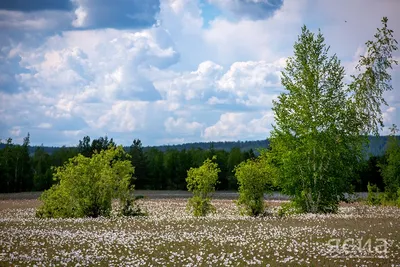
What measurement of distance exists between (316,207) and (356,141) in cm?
623

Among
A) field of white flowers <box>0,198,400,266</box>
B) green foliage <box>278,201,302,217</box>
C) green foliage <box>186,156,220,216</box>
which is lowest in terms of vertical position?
field of white flowers <box>0,198,400,266</box>

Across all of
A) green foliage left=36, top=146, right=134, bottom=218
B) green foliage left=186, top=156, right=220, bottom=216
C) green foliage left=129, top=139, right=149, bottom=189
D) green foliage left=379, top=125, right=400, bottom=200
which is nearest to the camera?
green foliage left=36, top=146, right=134, bottom=218

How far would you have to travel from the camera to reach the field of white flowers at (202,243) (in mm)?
17734

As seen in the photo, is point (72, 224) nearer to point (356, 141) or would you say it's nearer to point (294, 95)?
point (294, 95)

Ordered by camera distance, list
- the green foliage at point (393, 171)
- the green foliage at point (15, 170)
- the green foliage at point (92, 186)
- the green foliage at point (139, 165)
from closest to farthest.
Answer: the green foliage at point (92, 186) → the green foliage at point (393, 171) → the green foliage at point (15, 170) → the green foliage at point (139, 165)

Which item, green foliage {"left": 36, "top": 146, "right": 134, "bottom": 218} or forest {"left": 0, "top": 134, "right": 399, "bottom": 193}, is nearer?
green foliage {"left": 36, "top": 146, "right": 134, "bottom": 218}

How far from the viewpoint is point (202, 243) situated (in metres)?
21.6

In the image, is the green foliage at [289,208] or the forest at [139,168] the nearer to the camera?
the green foliage at [289,208]

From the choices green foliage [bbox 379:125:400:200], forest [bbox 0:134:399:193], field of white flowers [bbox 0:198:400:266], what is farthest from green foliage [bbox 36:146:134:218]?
forest [bbox 0:134:399:193]

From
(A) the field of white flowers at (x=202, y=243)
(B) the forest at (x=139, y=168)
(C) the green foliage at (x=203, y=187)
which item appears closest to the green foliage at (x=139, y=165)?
(B) the forest at (x=139, y=168)

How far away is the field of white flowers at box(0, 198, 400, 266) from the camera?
17.7m

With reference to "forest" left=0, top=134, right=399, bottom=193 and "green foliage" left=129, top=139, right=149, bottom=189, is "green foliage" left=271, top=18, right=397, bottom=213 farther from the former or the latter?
"green foliage" left=129, top=139, right=149, bottom=189

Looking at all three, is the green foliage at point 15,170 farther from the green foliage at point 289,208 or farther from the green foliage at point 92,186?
the green foliage at point 289,208

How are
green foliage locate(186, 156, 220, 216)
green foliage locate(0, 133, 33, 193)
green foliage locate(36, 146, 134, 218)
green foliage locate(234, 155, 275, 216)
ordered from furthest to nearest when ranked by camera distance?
green foliage locate(0, 133, 33, 193) → green foliage locate(186, 156, 220, 216) → green foliage locate(234, 155, 275, 216) → green foliage locate(36, 146, 134, 218)
